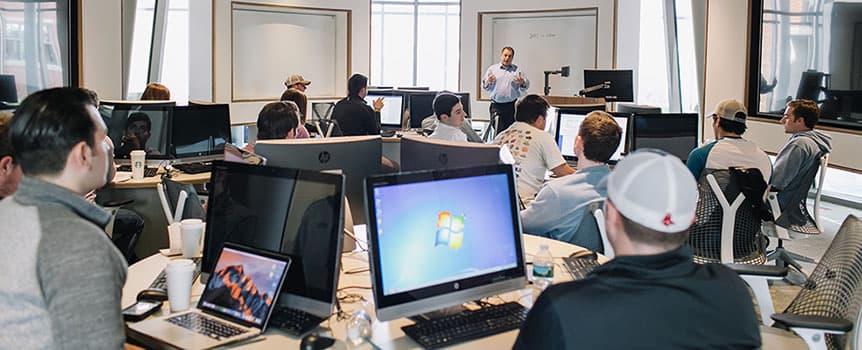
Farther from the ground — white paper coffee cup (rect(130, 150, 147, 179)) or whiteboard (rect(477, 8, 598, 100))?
whiteboard (rect(477, 8, 598, 100))

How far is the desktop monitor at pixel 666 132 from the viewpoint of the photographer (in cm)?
566

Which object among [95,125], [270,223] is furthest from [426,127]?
Result: [95,125]

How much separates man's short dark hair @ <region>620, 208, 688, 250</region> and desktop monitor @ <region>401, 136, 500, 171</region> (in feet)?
5.26

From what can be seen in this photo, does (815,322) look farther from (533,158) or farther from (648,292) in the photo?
(533,158)

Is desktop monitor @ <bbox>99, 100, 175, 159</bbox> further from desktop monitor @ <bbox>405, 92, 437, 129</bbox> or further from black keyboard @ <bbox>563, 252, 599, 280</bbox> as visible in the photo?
black keyboard @ <bbox>563, 252, 599, 280</bbox>

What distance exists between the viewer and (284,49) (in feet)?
35.7

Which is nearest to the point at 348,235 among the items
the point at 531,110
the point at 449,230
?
the point at 449,230

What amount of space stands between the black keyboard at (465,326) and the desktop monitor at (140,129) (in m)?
3.61

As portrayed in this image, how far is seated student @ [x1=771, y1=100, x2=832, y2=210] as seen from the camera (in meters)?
5.46

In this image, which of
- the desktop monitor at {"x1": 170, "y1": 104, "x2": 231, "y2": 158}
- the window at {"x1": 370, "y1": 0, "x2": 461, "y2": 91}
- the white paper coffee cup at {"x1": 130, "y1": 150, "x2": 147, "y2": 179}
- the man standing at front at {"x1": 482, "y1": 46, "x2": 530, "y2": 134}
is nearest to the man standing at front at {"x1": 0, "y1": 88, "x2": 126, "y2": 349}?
the white paper coffee cup at {"x1": 130, "y1": 150, "x2": 147, "y2": 179}

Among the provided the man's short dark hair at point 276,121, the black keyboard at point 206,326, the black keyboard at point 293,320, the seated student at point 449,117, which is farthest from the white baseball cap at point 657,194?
the seated student at point 449,117

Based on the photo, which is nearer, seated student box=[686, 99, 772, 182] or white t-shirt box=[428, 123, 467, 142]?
seated student box=[686, 99, 772, 182]

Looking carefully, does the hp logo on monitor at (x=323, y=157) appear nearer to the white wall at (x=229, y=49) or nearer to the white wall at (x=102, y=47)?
the white wall at (x=102, y=47)

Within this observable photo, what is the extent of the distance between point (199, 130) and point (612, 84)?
5.09 metres
